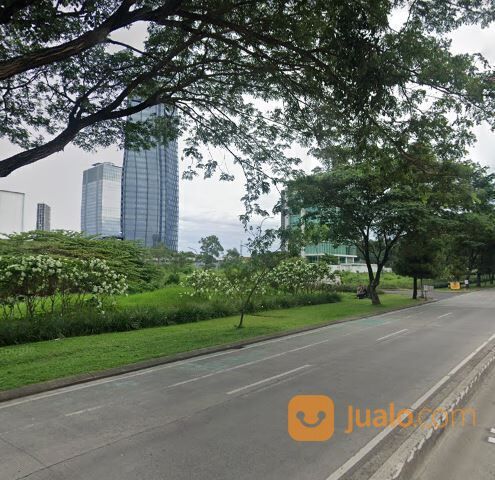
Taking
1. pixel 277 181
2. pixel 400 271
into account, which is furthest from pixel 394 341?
pixel 400 271

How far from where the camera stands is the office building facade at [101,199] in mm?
25136

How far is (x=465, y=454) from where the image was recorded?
15.6ft

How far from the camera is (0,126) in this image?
1067 cm

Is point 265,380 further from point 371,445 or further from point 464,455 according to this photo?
point 464,455

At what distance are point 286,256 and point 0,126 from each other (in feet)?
30.8

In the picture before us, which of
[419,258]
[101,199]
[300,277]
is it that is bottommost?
[300,277]

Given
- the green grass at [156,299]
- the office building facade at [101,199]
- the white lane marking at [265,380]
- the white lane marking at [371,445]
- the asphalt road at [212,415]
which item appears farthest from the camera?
the office building facade at [101,199]

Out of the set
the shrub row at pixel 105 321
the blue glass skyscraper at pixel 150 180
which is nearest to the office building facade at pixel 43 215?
the blue glass skyscraper at pixel 150 180

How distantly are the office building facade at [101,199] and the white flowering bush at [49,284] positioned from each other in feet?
28.6

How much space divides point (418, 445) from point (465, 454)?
0.69 metres

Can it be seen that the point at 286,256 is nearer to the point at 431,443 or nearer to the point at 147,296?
the point at 147,296

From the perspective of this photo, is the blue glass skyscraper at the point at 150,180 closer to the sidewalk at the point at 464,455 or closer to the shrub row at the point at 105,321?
the shrub row at the point at 105,321

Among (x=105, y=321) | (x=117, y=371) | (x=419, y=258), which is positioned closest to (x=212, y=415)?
(x=117, y=371)

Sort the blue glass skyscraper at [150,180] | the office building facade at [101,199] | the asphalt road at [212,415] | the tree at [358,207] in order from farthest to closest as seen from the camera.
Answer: the office building facade at [101,199]
the tree at [358,207]
the blue glass skyscraper at [150,180]
the asphalt road at [212,415]
